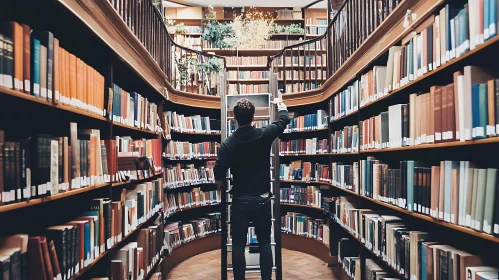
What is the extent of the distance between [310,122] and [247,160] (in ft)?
9.31

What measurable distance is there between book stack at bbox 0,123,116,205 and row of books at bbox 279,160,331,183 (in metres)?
3.47

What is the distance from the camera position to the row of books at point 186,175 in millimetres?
4945

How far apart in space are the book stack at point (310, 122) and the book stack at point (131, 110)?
2.30 metres

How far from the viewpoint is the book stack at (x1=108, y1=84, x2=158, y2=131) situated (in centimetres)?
265

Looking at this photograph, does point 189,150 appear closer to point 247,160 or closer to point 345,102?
point 345,102

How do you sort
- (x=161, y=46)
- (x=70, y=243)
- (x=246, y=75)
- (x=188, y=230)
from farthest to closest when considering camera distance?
(x=246, y=75) → (x=188, y=230) → (x=161, y=46) → (x=70, y=243)

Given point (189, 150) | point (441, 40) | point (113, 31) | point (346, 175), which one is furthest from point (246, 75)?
point (441, 40)

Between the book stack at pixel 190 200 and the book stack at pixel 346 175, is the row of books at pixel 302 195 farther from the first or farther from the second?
the book stack at pixel 190 200

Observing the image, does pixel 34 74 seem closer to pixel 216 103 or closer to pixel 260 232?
pixel 260 232

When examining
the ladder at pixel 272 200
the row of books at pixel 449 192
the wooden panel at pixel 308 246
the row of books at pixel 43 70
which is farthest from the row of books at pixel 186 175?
the row of books at pixel 449 192

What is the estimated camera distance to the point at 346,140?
4.10 meters

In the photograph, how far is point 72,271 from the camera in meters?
1.79

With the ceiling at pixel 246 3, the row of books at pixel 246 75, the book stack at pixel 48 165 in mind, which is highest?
the ceiling at pixel 246 3

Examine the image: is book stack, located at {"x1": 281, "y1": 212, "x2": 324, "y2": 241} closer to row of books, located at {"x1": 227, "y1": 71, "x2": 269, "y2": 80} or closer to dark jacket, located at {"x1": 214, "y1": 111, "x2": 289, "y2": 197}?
dark jacket, located at {"x1": 214, "y1": 111, "x2": 289, "y2": 197}
